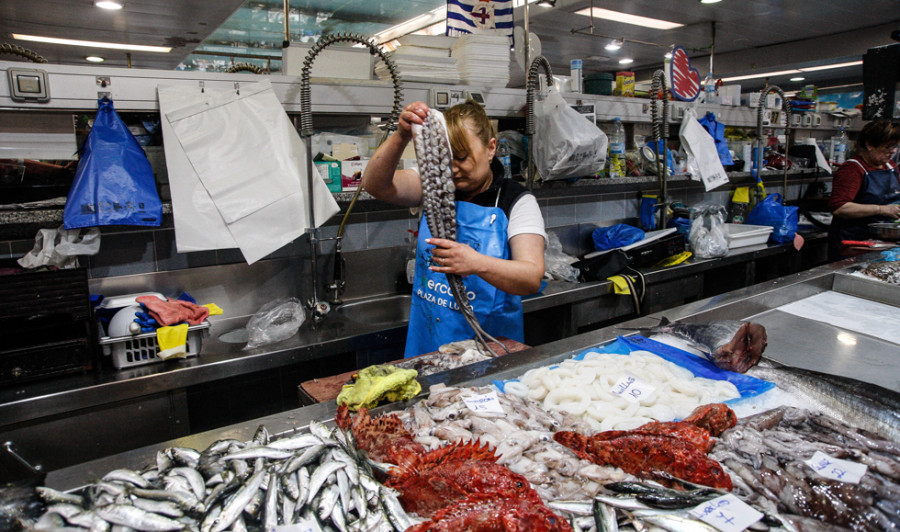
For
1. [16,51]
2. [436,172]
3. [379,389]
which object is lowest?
[379,389]

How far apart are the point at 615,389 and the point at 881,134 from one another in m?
5.02

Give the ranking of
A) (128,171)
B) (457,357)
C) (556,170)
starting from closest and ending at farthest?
(457,357) → (128,171) → (556,170)

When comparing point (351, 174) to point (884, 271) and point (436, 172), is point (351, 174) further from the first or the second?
point (884, 271)

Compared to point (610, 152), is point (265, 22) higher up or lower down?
higher up

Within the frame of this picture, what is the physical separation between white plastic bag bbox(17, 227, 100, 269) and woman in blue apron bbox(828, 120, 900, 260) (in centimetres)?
569

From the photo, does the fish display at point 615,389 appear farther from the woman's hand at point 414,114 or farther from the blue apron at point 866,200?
the blue apron at point 866,200

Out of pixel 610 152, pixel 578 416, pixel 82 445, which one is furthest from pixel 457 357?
pixel 610 152

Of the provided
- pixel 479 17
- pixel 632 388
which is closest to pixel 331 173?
pixel 479 17

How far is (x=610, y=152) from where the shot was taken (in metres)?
4.46

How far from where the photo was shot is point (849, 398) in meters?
1.49

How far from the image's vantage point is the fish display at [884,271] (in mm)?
2834

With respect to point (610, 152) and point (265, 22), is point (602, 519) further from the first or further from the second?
point (265, 22)

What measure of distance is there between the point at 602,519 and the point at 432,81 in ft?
9.69

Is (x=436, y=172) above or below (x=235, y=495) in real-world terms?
above
